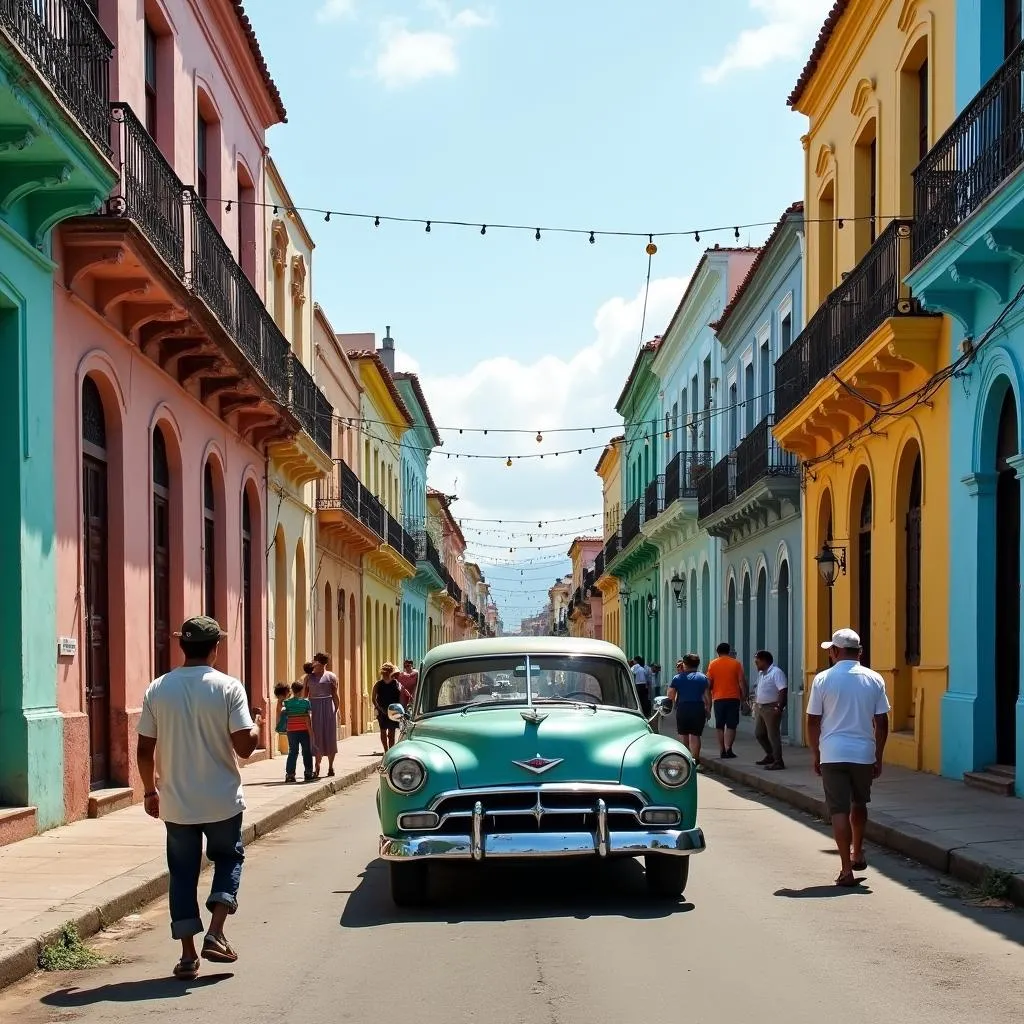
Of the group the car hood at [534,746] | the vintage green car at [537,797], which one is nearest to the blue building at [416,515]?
the car hood at [534,746]

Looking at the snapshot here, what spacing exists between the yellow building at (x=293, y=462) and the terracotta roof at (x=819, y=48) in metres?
7.85

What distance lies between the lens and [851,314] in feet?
58.1

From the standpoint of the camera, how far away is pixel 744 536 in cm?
2842

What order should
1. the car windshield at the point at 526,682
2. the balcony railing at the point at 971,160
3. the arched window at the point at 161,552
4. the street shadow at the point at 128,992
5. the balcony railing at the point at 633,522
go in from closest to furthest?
the street shadow at the point at 128,992 < the car windshield at the point at 526,682 < the balcony railing at the point at 971,160 < the arched window at the point at 161,552 < the balcony railing at the point at 633,522

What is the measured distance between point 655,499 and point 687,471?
4030mm

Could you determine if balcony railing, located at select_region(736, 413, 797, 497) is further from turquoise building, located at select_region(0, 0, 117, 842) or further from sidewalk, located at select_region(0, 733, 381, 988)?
turquoise building, located at select_region(0, 0, 117, 842)

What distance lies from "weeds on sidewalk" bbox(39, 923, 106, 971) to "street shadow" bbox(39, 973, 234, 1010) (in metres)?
0.46

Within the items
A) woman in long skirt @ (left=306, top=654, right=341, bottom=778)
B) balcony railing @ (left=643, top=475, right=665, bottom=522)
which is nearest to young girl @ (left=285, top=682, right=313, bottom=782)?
woman in long skirt @ (left=306, top=654, right=341, bottom=778)

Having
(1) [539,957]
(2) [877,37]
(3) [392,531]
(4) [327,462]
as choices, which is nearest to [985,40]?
(2) [877,37]

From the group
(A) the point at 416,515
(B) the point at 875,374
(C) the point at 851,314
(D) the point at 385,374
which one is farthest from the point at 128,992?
(A) the point at 416,515

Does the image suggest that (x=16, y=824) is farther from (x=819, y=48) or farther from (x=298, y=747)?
(x=819, y=48)

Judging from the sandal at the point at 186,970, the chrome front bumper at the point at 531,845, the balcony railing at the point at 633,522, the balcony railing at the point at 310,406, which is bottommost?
the sandal at the point at 186,970

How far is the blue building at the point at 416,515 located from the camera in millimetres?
47625

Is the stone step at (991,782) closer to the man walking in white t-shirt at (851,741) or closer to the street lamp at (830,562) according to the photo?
the man walking in white t-shirt at (851,741)
